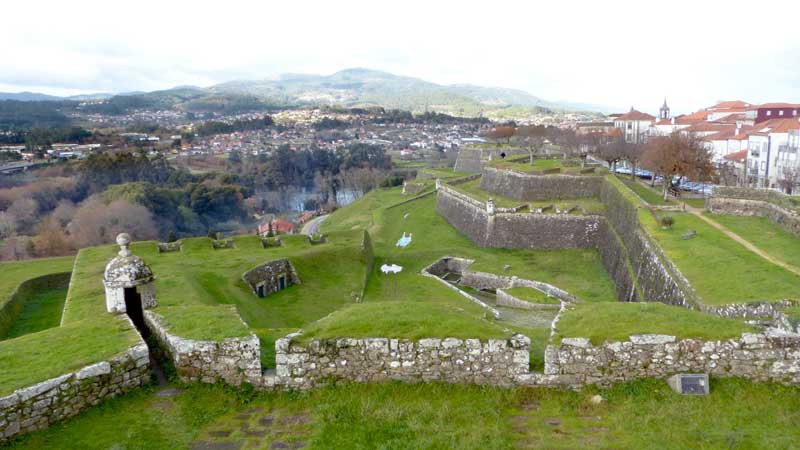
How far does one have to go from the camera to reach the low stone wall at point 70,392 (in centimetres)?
796

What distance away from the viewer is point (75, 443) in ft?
26.2

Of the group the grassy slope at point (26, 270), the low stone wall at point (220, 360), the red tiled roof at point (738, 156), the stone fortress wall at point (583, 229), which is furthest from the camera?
the red tiled roof at point (738, 156)

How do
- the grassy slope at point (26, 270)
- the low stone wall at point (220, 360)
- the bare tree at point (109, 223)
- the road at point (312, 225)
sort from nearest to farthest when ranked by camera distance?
the low stone wall at point (220, 360), the grassy slope at point (26, 270), the bare tree at point (109, 223), the road at point (312, 225)

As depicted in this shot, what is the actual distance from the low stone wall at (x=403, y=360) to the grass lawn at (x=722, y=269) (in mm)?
10552

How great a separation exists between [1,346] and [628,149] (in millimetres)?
59151

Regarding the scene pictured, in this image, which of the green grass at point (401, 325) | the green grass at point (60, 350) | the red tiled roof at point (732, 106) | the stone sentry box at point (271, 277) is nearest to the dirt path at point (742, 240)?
the green grass at point (401, 325)

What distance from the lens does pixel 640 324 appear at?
9.64 metres

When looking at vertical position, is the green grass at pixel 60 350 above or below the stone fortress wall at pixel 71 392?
above

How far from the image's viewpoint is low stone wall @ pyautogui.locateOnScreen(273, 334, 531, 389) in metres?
9.23

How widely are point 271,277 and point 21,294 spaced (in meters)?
10.1

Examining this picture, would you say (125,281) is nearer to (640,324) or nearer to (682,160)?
(640,324)

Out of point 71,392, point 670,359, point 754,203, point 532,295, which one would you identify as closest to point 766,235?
point 754,203

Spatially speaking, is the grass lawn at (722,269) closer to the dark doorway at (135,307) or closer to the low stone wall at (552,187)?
the dark doorway at (135,307)

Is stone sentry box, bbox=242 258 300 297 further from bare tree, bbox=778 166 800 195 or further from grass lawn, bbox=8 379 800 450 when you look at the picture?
bare tree, bbox=778 166 800 195
